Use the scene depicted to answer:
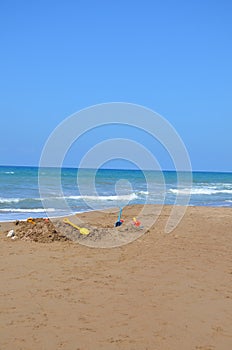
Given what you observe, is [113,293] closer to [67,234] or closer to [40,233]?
[67,234]

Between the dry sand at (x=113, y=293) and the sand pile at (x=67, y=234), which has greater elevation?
the sand pile at (x=67, y=234)

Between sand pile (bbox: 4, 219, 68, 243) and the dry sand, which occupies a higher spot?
sand pile (bbox: 4, 219, 68, 243)

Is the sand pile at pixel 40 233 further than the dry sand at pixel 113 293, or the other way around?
the sand pile at pixel 40 233

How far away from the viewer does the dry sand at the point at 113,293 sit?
4.48m

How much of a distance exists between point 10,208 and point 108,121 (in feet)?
22.1

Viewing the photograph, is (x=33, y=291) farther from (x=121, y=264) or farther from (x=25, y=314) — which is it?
(x=121, y=264)

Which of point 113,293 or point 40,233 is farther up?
point 40,233

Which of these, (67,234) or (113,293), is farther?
(67,234)

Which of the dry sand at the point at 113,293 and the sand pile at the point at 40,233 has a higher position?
the sand pile at the point at 40,233

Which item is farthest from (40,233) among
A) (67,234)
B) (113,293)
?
(113,293)

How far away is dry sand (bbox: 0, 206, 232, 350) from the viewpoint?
4.48 meters

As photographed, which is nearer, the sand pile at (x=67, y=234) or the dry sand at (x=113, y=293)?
the dry sand at (x=113, y=293)

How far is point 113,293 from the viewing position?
5.89m

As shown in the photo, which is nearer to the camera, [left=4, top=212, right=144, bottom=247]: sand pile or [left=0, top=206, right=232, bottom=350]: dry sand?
[left=0, top=206, right=232, bottom=350]: dry sand
